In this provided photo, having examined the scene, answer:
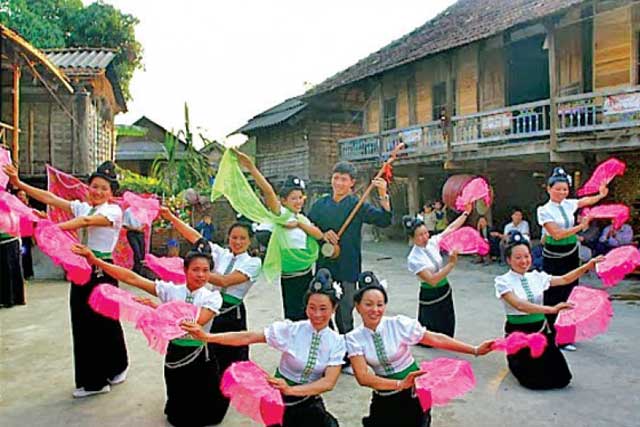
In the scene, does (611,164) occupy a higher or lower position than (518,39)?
lower

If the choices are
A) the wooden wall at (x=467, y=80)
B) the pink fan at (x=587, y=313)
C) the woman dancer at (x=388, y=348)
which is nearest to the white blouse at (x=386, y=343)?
the woman dancer at (x=388, y=348)

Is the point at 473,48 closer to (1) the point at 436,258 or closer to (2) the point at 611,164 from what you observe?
(2) the point at 611,164

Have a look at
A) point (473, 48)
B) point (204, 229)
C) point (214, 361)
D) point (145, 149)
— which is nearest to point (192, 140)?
point (204, 229)

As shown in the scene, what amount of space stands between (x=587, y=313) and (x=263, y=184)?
2.47 m

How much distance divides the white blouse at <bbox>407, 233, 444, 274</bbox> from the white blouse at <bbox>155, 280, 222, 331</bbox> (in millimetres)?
2165

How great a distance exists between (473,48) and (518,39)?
1.49 m

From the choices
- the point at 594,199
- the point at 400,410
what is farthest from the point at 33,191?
the point at 594,199

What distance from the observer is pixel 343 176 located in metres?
4.42

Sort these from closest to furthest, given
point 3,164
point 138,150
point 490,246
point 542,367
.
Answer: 1. point 3,164
2. point 542,367
3. point 490,246
4. point 138,150

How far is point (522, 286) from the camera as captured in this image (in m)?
4.12

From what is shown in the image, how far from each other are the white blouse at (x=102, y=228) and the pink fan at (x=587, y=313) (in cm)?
318

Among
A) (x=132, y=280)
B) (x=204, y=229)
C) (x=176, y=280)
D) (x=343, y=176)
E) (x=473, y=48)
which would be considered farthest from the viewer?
(x=473, y=48)

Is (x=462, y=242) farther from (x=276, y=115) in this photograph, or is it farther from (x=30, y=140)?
(x=276, y=115)

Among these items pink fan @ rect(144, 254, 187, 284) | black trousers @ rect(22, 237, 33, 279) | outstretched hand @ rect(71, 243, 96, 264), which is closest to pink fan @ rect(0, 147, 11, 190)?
outstretched hand @ rect(71, 243, 96, 264)
